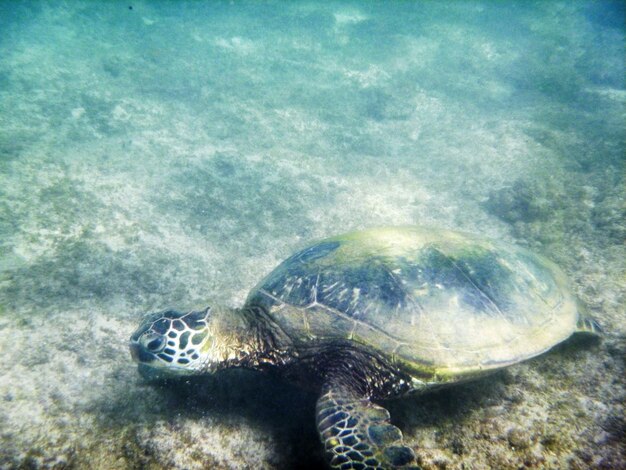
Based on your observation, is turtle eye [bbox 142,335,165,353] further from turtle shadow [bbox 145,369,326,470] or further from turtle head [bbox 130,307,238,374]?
turtle shadow [bbox 145,369,326,470]

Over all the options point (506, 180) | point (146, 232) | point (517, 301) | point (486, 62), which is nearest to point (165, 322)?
point (146, 232)

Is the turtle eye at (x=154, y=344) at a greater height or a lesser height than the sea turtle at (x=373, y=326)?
lesser

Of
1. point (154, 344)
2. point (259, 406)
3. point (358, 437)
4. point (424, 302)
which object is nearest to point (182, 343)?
point (154, 344)

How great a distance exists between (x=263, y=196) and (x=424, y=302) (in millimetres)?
3428

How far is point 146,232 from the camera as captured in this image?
4125 millimetres

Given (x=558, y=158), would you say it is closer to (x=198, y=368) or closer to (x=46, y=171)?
(x=198, y=368)

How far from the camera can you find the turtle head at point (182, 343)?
2.32m

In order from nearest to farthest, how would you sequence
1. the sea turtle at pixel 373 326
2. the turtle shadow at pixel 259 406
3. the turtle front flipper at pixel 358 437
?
1. the turtle front flipper at pixel 358 437
2. the sea turtle at pixel 373 326
3. the turtle shadow at pixel 259 406

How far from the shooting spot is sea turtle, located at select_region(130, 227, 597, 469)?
2.12 meters

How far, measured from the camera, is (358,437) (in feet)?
6.06

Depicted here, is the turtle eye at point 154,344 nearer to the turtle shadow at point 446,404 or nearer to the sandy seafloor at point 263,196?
the sandy seafloor at point 263,196

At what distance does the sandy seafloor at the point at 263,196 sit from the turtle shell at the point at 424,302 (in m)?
0.50

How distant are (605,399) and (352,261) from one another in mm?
2178


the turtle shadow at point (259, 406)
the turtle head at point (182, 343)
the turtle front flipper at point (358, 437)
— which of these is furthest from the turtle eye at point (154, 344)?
the turtle front flipper at point (358, 437)
